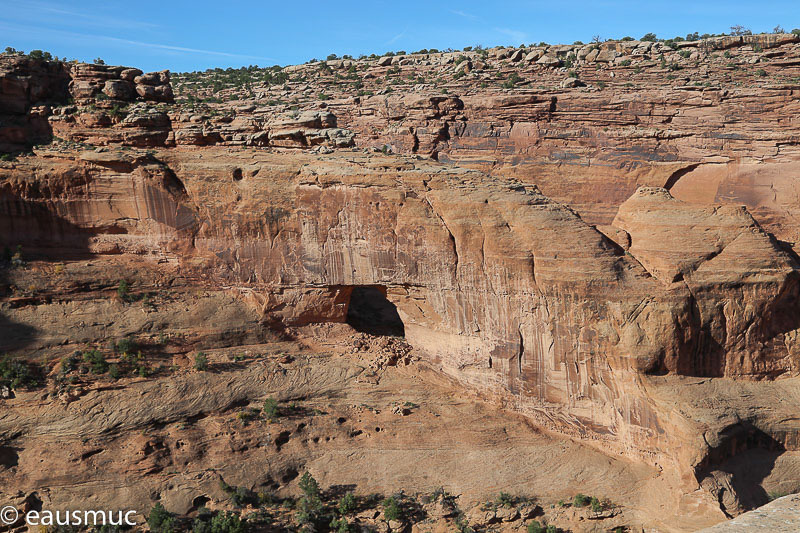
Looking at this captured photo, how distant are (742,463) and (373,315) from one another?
47.9 ft

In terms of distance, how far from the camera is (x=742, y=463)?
696 inches

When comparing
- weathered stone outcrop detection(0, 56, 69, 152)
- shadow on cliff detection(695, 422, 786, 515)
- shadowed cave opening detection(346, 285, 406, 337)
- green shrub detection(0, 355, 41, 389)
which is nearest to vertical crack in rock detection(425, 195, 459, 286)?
shadowed cave opening detection(346, 285, 406, 337)

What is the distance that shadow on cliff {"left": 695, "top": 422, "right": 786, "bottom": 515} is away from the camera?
17.0 m

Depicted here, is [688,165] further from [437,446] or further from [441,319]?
[437,446]

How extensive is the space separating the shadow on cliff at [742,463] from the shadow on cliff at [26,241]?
71.5 feet

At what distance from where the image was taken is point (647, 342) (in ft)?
57.9

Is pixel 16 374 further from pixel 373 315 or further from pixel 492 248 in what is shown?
pixel 492 248

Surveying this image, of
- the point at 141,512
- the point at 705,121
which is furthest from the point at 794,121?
the point at 141,512

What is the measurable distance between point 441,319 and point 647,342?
21.9ft

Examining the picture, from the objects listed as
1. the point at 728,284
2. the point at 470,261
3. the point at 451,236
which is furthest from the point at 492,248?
the point at 728,284

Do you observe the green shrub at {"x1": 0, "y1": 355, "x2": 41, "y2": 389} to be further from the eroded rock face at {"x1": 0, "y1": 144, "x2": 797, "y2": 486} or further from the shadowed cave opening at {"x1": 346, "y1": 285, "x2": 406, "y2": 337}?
the shadowed cave opening at {"x1": 346, "y1": 285, "x2": 406, "y2": 337}

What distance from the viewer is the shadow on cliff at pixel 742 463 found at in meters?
17.0

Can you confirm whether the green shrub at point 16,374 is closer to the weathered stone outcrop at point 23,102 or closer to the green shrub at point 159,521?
the green shrub at point 159,521

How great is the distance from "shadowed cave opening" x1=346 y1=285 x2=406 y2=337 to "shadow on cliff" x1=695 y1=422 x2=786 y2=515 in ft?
37.6
